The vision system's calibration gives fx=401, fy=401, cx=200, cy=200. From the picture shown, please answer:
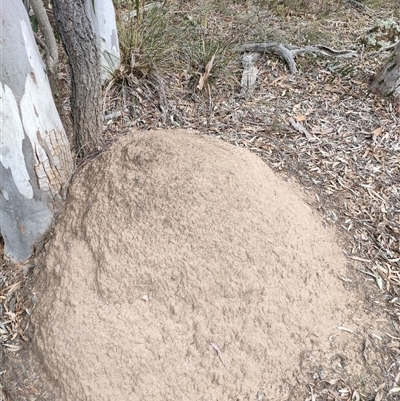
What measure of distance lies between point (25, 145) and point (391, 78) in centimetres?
287

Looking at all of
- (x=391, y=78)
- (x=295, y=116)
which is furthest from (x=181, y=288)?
(x=391, y=78)

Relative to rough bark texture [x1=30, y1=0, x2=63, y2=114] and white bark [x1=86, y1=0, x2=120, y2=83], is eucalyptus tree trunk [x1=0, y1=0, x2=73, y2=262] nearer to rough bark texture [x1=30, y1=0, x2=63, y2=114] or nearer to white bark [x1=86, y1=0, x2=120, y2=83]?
rough bark texture [x1=30, y1=0, x2=63, y2=114]

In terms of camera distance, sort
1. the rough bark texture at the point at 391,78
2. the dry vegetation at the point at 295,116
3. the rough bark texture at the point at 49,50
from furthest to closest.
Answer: the rough bark texture at the point at 391,78 < the rough bark texture at the point at 49,50 < the dry vegetation at the point at 295,116

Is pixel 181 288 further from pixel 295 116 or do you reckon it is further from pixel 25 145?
pixel 295 116

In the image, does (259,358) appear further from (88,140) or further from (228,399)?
(88,140)

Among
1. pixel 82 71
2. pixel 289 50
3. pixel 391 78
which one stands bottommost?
pixel 391 78

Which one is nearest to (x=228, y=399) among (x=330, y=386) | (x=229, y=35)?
(x=330, y=386)

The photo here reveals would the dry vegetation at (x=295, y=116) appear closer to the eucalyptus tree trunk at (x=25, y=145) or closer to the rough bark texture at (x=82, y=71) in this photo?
the eucalyptus tree trunk at (x=25, y=145)

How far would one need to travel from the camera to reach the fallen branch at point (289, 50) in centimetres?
374

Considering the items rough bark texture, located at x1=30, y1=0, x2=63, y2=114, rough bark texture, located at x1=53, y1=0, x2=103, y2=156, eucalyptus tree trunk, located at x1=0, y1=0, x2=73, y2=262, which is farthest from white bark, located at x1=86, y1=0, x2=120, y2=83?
eucalyptus tree trunk, located at x1=0, y1=0, x2=73, y2=262

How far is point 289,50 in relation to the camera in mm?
3787

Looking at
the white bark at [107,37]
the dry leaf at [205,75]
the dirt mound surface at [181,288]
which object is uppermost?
the white bark at [107,37]

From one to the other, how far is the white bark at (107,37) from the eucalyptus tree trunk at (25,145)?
4.28ft

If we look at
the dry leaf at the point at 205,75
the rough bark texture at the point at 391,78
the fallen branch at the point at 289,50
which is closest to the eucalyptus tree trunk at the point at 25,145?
the dry leaf at the point at 205,75
